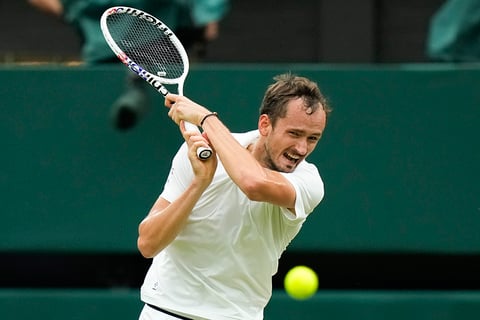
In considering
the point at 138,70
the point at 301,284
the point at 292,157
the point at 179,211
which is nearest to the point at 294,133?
the point at 292,157

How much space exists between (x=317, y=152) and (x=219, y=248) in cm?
227

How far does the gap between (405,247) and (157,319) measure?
252cm

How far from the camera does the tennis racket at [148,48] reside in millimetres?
4715

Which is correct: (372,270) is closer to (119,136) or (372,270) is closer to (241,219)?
(119,136)

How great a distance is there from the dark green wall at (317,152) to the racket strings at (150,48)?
4.12 feet

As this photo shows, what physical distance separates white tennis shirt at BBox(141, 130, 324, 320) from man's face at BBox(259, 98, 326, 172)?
10cm

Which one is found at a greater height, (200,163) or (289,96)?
(289,96)

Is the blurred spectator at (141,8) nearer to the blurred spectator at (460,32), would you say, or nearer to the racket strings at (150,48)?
the racket strings at (150,48)

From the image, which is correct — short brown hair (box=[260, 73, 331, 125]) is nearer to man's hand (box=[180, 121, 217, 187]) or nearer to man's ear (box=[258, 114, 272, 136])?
man's ear (box=[258, 114, 272, 136])

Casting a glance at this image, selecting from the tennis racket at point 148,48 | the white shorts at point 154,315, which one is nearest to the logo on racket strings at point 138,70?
the tennis racket at point 148,48

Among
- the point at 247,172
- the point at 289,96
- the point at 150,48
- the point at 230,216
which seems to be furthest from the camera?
the point at 150,48

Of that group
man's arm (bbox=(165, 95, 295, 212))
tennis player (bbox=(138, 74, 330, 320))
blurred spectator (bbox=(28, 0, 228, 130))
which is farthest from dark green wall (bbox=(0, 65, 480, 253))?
man's arm (bbox=(165, 95, 295, 212))

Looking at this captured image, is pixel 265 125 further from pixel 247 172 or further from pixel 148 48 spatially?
pixel 148 48

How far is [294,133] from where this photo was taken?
4.20 meters
